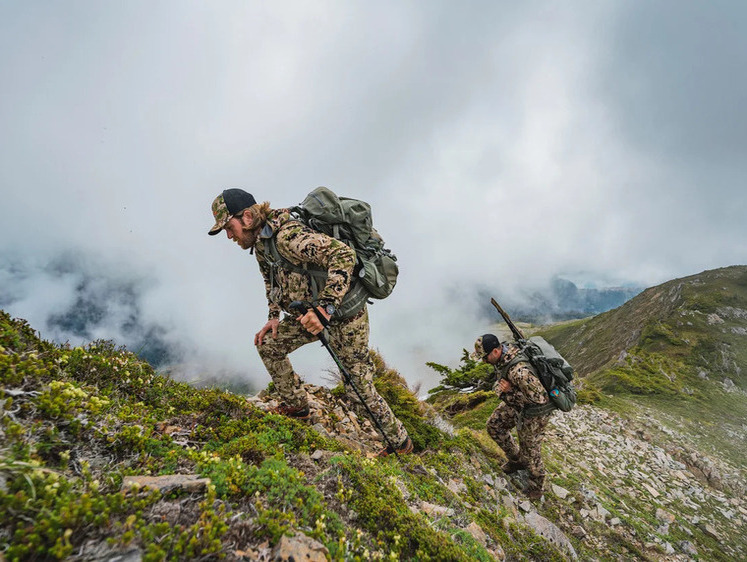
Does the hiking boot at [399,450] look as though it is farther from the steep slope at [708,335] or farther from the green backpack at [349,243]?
the steep slope at [708,335]

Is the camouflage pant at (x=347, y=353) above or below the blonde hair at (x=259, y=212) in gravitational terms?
below

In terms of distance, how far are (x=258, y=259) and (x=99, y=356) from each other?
278cm

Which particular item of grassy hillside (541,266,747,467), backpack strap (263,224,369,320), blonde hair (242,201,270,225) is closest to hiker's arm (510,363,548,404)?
Result: backpack strap (263,224,369,320)

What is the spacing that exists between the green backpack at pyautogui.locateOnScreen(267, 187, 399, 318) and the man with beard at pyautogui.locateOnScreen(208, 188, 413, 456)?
0.06 m

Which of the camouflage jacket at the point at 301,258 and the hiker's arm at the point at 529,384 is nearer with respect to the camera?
the camouflage jacket at the point at 301,258

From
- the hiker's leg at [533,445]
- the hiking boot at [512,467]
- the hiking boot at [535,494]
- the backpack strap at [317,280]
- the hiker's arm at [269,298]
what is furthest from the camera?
the hiking boot at [512,467]

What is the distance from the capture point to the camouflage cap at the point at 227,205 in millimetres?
5246

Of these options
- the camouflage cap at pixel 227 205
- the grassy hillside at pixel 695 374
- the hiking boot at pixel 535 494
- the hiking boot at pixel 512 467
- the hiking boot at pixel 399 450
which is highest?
the camouflage cap at pixel 227 205

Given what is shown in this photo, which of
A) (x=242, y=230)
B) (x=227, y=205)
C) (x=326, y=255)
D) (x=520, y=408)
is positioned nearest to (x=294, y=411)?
(x=326, y=255)

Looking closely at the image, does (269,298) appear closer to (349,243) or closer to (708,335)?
(349,243)

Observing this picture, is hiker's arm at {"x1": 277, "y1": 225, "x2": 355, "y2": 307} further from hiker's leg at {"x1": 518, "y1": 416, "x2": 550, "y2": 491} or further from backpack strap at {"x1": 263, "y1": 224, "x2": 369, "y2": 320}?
hiker's leg at {"x1": 518, "y1": 416, "x2": 550, "y2": 491}

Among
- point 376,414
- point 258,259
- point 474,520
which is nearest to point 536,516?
point 474,520

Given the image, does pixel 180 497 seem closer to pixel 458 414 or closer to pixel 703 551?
pixel 703 551

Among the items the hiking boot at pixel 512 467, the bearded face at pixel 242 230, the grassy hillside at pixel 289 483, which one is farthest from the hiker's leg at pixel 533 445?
the bearded face at pixel 242 230
